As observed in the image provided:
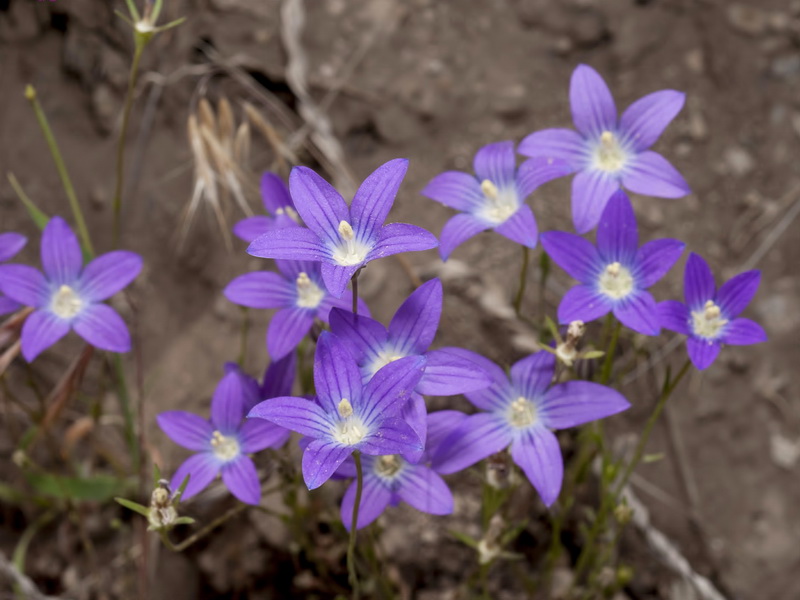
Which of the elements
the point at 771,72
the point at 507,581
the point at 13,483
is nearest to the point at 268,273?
the point at 507,581

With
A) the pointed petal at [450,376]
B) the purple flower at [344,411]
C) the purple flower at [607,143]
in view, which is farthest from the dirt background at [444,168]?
the purple flower at [344,411]

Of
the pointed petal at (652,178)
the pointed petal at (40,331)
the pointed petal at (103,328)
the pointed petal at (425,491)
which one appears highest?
the pointed petal at (652,178)

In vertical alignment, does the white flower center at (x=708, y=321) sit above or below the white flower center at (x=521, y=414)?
above

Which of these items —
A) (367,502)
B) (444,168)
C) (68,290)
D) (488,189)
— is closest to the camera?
(367,502)

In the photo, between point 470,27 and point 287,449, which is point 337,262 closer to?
point 287,449

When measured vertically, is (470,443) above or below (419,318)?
below

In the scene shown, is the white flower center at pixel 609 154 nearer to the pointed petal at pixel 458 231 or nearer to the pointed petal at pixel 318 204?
the pointed petal at pixel 458 231

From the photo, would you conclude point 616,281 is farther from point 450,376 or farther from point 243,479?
point 243,479

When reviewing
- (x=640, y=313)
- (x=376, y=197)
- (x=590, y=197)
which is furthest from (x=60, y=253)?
(x=640, y=313)
